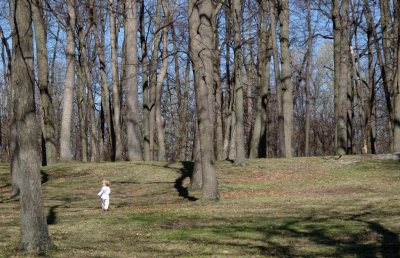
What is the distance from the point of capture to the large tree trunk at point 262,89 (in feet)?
99.5

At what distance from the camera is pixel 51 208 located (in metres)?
16.3

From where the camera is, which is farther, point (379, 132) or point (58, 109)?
point (379, 132)

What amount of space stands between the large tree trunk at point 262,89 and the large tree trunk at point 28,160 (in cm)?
2166

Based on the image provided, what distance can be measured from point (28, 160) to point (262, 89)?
76.8 feet

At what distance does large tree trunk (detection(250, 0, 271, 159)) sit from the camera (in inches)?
1193

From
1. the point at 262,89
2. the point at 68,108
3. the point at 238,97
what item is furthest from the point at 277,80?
the point at 68,108

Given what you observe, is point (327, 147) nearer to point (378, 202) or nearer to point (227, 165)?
point (227, 165)

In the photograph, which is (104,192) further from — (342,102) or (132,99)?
(342,102)

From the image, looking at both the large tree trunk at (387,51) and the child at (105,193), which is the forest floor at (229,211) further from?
the large tree trunk at (387,51)

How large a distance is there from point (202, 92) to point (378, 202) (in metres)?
6.59

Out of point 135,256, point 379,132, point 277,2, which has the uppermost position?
point 277,2

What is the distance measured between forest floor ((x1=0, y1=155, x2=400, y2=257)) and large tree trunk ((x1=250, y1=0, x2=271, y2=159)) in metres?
Result: 4.13

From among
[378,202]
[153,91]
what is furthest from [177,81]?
[378,202]

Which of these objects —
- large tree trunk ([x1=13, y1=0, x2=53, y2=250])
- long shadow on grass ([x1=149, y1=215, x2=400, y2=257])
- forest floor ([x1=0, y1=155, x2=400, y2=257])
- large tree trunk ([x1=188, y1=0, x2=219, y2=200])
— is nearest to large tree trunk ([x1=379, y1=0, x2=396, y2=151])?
forest floor ([x1=0, y1=155, x2=400, y2=257])
